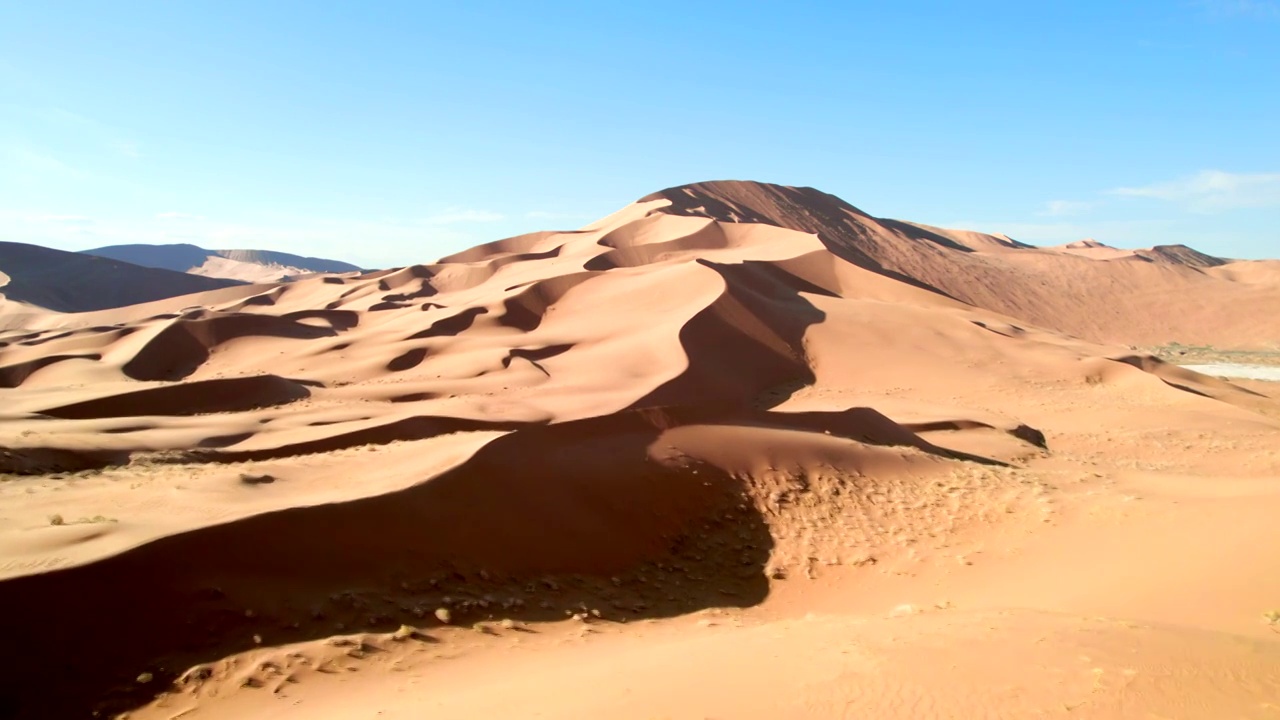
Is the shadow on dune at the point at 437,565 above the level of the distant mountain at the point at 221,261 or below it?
below

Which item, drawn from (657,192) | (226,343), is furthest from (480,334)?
(657,192)

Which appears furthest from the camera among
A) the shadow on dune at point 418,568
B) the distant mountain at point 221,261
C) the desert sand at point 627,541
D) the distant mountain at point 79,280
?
the distant mountain at point 221,261

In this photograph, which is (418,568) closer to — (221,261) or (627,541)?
(627,541)

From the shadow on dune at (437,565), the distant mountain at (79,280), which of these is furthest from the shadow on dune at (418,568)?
the distant mountain at (79,280)

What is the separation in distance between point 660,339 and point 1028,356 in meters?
12.0

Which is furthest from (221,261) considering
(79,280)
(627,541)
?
(627,541)

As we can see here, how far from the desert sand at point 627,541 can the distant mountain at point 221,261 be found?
9057cm

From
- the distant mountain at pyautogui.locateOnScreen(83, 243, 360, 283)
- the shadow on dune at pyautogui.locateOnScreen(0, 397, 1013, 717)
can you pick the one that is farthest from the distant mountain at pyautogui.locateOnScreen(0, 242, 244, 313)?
the shadow on dune at pyautogui.locateOnScreen(0, 397, 1013, 717)

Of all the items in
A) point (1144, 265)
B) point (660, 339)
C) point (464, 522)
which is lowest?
point (464, 522)

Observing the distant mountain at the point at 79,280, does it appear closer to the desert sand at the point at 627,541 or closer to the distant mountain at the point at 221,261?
the distant mountain at the point at 221,261

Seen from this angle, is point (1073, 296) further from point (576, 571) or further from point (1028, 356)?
point (576, 571)

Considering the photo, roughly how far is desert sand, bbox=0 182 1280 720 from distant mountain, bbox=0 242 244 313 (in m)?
39.7

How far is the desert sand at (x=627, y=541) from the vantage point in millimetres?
4590

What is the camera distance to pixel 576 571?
24.6 ft
